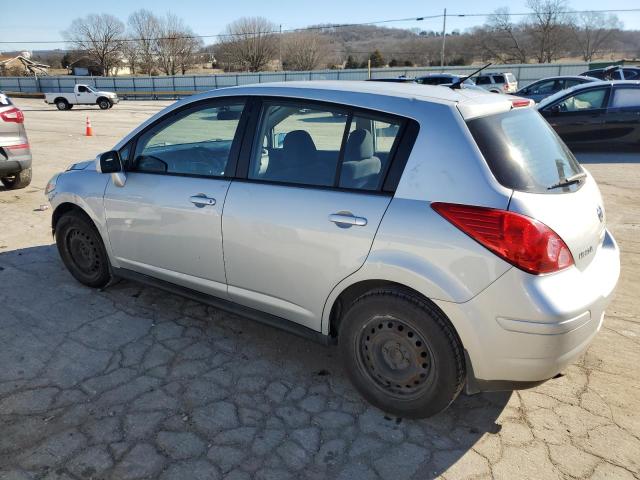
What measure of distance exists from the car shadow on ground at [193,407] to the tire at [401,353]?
0.16 metres

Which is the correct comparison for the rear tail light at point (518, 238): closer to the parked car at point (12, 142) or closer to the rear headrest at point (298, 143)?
the rear headrest at point (298, 143)

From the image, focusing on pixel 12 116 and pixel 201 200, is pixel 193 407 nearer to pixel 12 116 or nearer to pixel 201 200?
pixel 201 200

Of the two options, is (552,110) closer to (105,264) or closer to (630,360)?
(630,360)

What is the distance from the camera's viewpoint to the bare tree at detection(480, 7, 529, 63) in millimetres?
81750

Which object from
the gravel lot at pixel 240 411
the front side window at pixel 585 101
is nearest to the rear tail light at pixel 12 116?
the gravel lot at pixel 240 411

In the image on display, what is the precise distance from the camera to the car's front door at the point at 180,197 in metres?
3.33

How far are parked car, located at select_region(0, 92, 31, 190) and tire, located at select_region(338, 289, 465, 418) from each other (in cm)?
662

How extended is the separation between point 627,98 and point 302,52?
250 ft

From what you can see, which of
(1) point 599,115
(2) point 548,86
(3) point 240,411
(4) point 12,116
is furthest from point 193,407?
(2) point 548,86

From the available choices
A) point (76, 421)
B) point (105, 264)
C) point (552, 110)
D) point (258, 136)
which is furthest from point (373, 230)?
point (552, 110)

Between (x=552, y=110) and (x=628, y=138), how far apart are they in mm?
1738

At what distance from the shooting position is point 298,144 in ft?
10.7

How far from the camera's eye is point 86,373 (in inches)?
126

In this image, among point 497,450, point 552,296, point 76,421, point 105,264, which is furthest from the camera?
point 105,264
